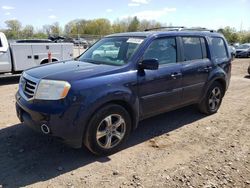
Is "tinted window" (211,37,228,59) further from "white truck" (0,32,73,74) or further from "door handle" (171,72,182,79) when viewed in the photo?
"white truck" (0,32,73,74)

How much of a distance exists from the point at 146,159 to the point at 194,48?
2.56 meters

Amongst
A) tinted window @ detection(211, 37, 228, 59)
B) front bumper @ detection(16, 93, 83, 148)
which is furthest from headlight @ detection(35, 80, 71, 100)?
tinted window @ detection(211, 37, 228, 59)

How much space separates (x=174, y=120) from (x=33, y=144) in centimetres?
286

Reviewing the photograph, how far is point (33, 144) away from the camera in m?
4.35

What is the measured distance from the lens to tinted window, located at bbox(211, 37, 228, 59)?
588 cm

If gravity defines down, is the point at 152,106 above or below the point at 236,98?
above

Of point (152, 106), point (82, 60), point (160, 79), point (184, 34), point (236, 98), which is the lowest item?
point (236, 98)

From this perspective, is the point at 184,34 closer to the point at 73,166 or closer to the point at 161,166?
the point at 161,166

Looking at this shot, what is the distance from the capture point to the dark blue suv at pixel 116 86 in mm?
3543

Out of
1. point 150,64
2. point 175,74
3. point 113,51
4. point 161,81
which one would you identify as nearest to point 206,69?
point 175,74

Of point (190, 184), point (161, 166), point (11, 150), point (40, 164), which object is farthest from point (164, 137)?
point (11, 150)

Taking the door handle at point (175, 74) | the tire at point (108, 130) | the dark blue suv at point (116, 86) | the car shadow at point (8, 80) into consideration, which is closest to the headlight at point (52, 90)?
the dark blue suv at point (116, 86)

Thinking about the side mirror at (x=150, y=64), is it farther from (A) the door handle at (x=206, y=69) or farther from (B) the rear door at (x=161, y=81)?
(A) the door handle at (x=206, y=69)

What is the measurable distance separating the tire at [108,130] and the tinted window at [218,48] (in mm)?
2841
